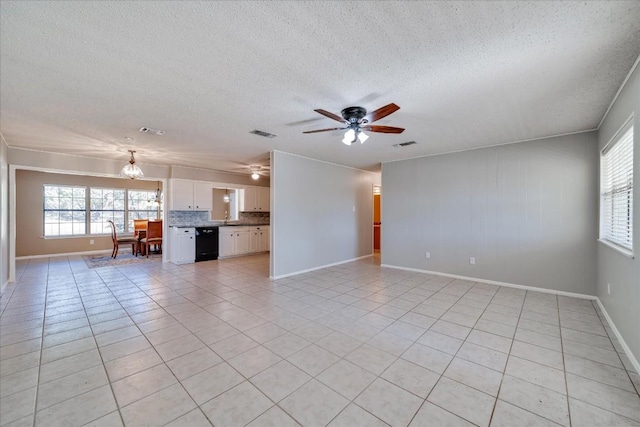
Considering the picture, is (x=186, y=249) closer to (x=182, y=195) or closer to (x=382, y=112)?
(x=182, y=195)

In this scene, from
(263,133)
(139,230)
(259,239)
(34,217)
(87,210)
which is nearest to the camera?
→ (263,133)

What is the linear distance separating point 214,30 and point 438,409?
2.81m

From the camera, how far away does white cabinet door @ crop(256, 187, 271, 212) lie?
27.9 feet

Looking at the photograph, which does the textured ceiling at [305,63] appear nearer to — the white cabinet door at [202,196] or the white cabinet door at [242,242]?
the white cabinet door at [202,196]

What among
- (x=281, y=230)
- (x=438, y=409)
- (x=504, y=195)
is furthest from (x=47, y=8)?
(x=504, y=195)

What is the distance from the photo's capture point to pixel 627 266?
7.83 ft

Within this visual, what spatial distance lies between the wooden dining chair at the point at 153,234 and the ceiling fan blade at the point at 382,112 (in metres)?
6.83

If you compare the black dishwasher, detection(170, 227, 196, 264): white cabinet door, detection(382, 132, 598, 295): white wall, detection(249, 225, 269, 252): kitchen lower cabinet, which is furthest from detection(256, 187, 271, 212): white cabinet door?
detection(382, 132, 598, 295): white wall

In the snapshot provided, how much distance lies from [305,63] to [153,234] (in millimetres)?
7057

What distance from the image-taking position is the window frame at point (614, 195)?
2451mm

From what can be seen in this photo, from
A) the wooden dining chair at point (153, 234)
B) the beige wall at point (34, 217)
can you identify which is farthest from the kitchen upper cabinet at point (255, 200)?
the beige wall at point (34, 217)

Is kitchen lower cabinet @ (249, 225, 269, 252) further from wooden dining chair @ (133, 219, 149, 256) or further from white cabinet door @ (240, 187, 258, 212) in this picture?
wooden dining chair @ (133, 219, 149, 256)

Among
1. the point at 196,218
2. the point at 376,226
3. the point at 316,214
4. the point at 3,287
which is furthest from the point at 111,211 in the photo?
the point at 376,226

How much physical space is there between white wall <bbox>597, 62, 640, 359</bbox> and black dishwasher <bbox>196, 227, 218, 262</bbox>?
288 inches
